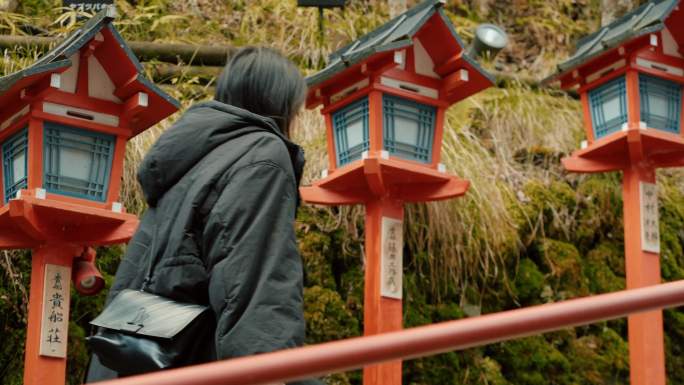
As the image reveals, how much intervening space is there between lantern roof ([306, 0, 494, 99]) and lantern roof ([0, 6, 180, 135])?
852mm

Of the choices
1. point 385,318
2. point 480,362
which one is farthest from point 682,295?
point 480,362

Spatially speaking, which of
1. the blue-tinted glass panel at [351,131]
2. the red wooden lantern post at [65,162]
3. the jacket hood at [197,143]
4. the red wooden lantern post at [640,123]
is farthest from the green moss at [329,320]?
the jacket hood at [197,143]

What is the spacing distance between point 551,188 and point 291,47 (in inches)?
91.8

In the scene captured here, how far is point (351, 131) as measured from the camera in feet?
18.0

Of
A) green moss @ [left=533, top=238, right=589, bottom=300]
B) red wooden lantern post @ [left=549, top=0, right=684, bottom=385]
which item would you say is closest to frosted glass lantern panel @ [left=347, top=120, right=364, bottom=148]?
red wooden lantern post @ [left=549, top=0, right=684, bottom=385]

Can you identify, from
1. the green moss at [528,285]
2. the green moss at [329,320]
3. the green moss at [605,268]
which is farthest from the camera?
the green moss at [605,268]

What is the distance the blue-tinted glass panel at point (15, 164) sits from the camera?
4.81 meters

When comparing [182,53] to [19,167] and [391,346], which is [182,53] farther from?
[391,346]

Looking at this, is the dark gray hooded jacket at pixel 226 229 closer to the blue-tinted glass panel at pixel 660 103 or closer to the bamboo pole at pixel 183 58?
the blue-tinted glass panel at pixel 660 103

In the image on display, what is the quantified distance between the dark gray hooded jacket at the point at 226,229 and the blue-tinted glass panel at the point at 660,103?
3.66 metres

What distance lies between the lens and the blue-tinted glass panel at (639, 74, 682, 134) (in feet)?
19.3

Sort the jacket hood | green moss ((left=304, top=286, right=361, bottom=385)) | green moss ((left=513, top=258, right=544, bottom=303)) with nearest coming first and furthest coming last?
1. the jacket hood
2. green moss ((left=304, top=286, right=361, bottom=385))
3. green moss ((left=513, top=258, right=544, bottom=303))

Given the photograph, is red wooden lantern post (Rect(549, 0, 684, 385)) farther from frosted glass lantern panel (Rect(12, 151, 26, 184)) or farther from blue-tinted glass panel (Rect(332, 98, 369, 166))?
frosted glass lantern panel (Rect(12, 151, 26, 184))

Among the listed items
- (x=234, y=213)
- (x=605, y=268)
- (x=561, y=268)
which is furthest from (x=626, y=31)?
(x=234, y=213)
